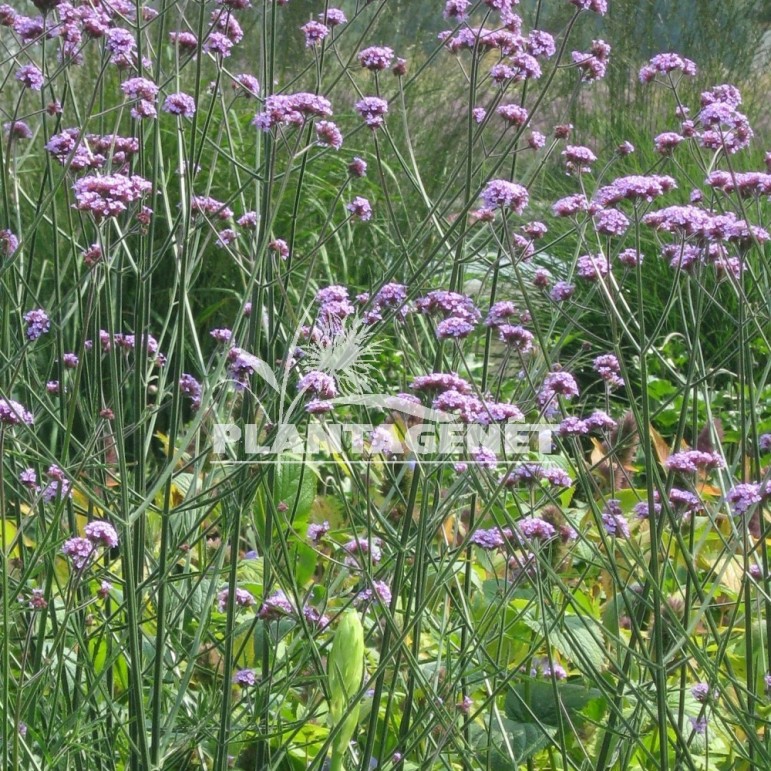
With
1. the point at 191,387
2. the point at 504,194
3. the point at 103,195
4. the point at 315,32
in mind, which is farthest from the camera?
the point at 191,387

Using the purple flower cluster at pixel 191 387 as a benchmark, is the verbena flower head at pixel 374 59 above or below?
above

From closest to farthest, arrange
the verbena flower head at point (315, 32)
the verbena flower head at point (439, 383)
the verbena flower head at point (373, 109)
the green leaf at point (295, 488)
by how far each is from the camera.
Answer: the verbena flower head at point (439, 383) → the verbena flower head at point (373, 109) → the verbena flower head at point (315, 32) → the green leaf at point (295, 488)

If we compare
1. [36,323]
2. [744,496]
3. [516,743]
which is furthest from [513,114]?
[516,743]

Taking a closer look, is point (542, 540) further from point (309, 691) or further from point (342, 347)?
point (309, 691)

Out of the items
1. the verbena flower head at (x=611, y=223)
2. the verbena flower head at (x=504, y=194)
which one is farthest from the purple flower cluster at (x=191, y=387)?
the verbena flower head at (x=611, y=223)

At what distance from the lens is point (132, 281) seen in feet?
16.8

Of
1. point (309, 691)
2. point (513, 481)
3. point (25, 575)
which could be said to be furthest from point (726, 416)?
point (25, 575)

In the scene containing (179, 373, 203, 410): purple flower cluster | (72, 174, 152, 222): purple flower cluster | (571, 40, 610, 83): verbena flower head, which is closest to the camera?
(72, 174, 152, 222): purple flower cluster

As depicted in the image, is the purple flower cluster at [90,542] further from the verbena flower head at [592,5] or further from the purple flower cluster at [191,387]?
the verbena flower head at [592,5]

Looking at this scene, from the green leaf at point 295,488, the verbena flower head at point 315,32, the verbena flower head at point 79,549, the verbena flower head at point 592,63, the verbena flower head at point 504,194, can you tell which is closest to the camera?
the verbena flower head at point 79,549

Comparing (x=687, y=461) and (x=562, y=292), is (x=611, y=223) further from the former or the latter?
(x=687, y=461)

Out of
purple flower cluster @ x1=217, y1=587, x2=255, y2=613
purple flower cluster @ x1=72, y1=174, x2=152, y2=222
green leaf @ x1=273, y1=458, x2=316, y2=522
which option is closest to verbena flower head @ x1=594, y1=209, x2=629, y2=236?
purple flower cluster @ x1=72, y1=174, x2=152, y2=222

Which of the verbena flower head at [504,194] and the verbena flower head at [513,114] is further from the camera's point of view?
the verbena flower head at [513,114]

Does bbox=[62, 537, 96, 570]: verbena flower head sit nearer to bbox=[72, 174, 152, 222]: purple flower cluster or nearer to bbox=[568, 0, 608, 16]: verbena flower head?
bbox=[72, 174, 152, 222]: purple flower cluster
